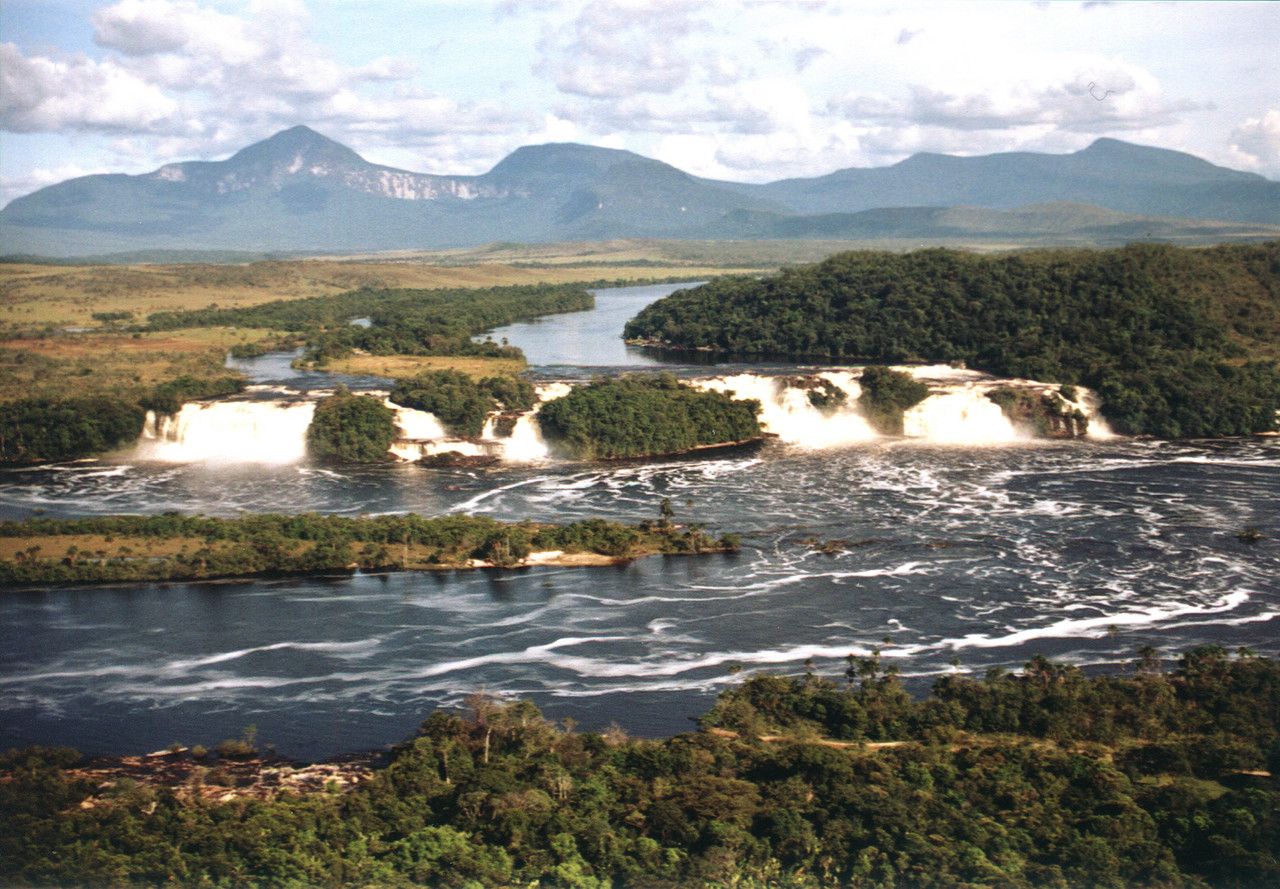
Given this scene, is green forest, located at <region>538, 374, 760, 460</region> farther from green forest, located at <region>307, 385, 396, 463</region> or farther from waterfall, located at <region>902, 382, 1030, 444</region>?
waterfall, located at <region>902, 382, 1030, 444</region>

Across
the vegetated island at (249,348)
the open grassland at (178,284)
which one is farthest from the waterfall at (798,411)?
the open grassland at (178,284)

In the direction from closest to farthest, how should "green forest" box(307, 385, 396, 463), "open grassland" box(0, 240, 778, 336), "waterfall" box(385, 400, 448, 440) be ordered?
"green forest" box(307, 385, 396, 463), "waterfall" box(385, 400, 448, 440), "open grassland" box(0, 240, 778, 336)

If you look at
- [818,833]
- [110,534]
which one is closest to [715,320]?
[110,534]

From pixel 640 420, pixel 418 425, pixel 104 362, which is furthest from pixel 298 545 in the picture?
pixel 104 362

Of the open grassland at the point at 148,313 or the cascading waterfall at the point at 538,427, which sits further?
the open grassland at the point at 148,313

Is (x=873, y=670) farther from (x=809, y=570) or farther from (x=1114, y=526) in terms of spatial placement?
(x=1114, y=526)

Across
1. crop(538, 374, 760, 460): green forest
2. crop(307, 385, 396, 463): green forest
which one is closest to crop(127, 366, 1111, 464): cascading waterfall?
crop(307, 385, 396, 463): green forest

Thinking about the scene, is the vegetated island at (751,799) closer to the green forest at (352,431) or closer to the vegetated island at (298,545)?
the vegetated island at (298,545)
